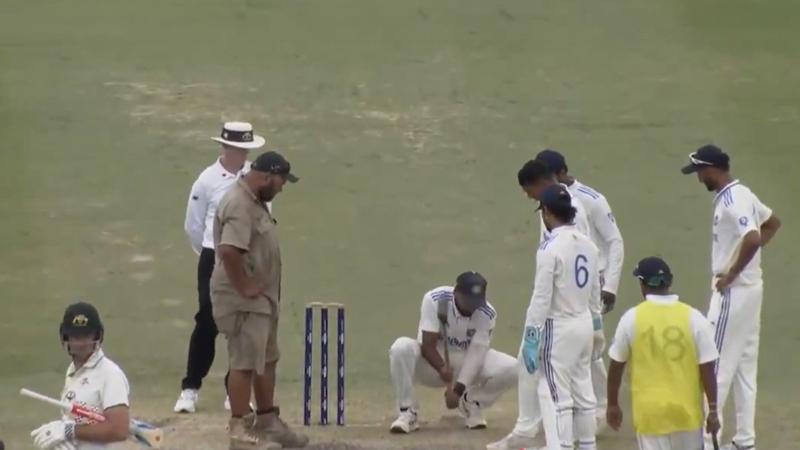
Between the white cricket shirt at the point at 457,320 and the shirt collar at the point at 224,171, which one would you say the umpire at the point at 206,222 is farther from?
the white cricket shirt at the point at 457,320

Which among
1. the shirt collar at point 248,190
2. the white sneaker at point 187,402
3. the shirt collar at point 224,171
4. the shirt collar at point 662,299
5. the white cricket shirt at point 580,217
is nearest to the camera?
the shirt collar at point 662,299

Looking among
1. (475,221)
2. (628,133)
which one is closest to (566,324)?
(475,221)

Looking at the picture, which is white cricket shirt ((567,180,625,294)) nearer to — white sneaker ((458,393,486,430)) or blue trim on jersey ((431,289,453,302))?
blue trim on jersey ((431,289,453,302))

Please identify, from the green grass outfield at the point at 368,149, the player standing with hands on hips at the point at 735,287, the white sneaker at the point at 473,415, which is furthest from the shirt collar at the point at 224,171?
the player standing with hands on hips at the point at 735,287

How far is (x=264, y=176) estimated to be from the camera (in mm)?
10008

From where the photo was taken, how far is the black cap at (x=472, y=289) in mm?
10820

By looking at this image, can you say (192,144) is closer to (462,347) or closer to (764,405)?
(462,347)

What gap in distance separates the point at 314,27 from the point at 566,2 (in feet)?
11.4

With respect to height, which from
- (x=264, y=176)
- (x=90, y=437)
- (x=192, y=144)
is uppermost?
(x=192, y=144)

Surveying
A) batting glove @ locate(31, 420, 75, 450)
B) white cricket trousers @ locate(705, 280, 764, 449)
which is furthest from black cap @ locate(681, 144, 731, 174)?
batting glove @ locate(31, 420, 75, 450)

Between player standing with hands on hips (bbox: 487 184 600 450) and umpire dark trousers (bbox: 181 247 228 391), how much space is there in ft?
8.66

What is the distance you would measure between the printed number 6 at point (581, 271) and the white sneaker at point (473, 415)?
1903 millimetres

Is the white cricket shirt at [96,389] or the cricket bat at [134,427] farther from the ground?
the white cricket shirt at [96,389]

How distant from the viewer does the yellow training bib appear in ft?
29.3
